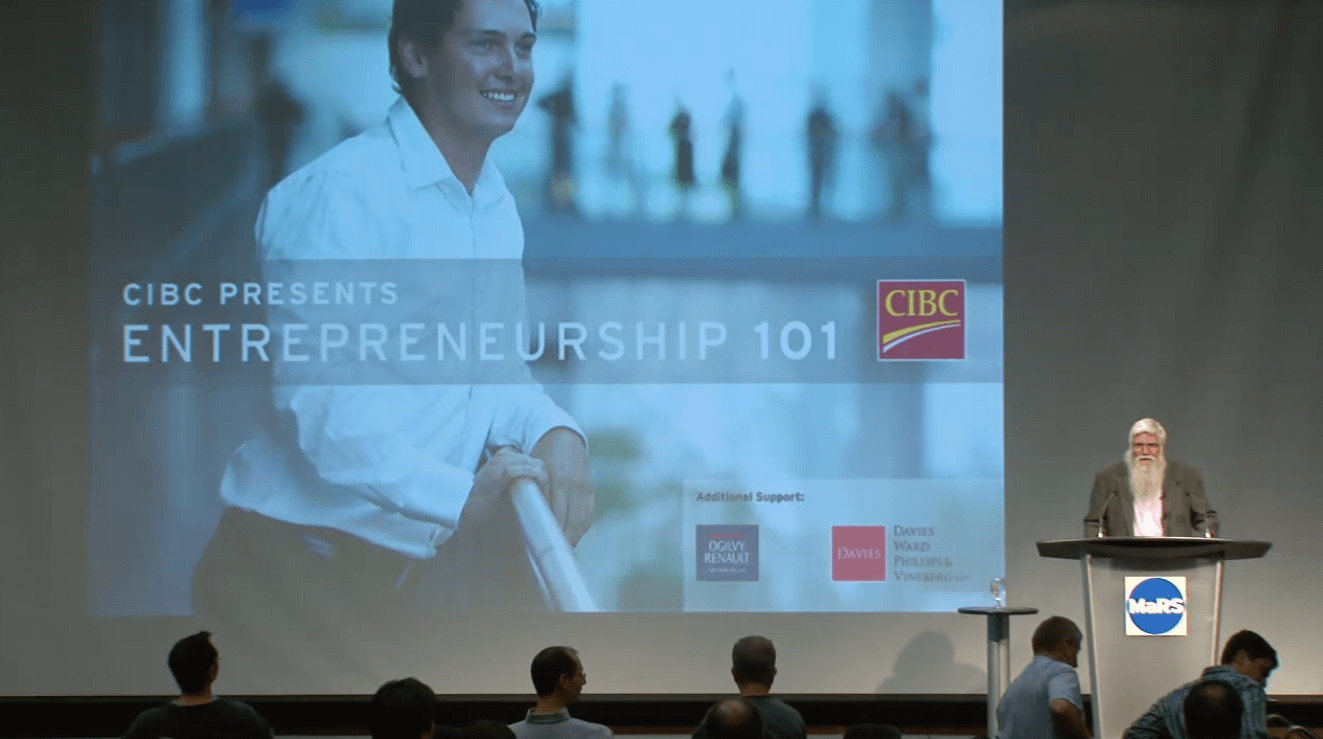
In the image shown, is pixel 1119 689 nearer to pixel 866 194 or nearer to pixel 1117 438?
pixel 1117 438

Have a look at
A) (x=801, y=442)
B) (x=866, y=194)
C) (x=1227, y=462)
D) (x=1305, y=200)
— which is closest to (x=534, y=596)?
(x=801, y=442)

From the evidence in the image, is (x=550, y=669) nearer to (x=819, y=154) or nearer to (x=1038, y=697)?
(x=1038, y=697)

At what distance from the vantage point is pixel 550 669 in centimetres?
349

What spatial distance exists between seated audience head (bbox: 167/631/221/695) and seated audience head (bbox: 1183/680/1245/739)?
2097mm

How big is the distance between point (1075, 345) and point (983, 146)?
929 mm

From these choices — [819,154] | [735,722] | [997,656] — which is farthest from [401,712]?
[819,154]

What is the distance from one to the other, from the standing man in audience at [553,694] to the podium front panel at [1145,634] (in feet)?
5.64

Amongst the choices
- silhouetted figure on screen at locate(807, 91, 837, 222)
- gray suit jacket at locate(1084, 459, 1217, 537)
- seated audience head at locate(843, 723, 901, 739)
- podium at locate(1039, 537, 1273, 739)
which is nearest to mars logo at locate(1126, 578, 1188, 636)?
podium at locate(1039, 537, 1273, 739)

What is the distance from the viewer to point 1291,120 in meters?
6.30

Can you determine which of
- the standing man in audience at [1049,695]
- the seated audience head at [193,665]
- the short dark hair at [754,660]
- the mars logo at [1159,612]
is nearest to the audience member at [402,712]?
the seated audience head at [193,665]

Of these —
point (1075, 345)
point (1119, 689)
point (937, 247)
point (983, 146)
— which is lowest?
point (1119, 689)

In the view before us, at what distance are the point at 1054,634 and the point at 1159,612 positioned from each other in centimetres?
31

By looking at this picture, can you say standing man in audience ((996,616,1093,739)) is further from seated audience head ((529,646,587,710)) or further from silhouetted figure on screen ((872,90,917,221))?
silhouetted figure on screen ((872,90,917,221))

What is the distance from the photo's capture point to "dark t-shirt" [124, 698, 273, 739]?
330cm
